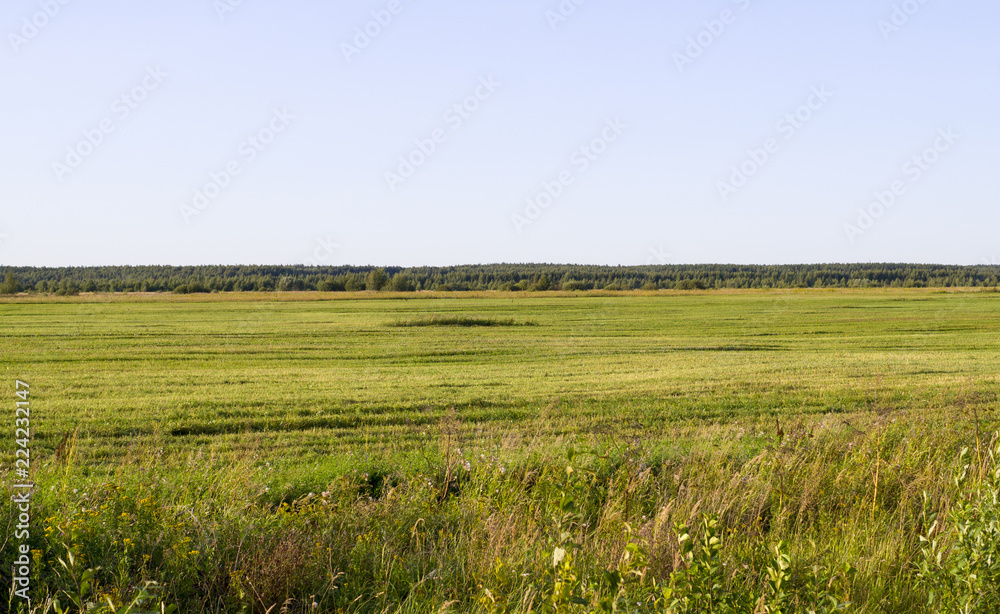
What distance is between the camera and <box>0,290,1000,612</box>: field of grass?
4281mm

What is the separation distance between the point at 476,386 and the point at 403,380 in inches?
94.8

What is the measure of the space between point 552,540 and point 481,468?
252 cm

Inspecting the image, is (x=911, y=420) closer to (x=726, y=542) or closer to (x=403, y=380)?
(x=726, y=542)

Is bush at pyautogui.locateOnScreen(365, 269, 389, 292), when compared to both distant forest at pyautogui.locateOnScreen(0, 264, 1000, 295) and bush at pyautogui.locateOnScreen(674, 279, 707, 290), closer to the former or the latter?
distant forest at pyautogui.locateOnScreen(0, 264, 1000, 295)

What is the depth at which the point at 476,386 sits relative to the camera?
17.5 metres

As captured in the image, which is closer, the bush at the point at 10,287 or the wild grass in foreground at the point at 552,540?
the wild grass in foreground at the point at 552,540

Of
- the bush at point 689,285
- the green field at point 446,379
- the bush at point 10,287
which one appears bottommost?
the bush at point 10,287

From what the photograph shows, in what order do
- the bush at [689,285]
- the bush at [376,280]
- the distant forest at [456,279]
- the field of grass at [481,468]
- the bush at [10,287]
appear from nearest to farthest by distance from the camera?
the field of grass at [481,468] → the bush at [10,287] → the bush at [376,280] → the bush at [689,285] → the distant forest at [456,279]

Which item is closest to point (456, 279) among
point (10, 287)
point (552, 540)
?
point (10, 287)

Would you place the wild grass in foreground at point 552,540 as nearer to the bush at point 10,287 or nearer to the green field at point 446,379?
the green field at point 446,379

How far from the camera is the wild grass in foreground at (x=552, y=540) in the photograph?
3.57 meters

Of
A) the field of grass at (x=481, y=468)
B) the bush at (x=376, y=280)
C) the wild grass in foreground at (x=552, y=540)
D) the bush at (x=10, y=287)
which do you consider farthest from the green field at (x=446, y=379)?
the bush at (x=376, y=280)

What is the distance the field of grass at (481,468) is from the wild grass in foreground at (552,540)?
31 mm

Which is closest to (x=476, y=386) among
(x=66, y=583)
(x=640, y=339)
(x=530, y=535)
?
(x=530, y=535)
